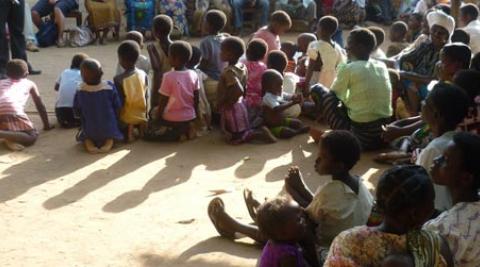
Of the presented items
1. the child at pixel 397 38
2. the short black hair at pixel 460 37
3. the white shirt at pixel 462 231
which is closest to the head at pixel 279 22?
the child at pixel 397 38

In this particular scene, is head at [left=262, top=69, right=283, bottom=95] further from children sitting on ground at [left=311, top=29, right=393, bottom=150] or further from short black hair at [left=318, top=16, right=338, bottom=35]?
short black hair at [left=318, top=16, right=338, bottom=35]

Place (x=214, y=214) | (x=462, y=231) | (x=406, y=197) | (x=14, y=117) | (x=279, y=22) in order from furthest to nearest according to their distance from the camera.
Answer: (x=279, y=22), (x=14, y=117), (x=214, y=214), (x=462, y=231), (x=406, y=197)

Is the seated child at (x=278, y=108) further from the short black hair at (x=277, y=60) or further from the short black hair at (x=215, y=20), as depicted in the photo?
the short black hair at (x=215, y=20)

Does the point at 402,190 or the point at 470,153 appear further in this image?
the point at 470,153

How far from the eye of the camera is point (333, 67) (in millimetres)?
6184

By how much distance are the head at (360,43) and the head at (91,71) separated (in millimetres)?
1961

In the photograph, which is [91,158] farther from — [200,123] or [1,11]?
[1,11]

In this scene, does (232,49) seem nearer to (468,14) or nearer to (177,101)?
(177,101)

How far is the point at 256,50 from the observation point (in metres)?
5.88

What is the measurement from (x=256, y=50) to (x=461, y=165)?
3.47 metres

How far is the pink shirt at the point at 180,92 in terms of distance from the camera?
549cm

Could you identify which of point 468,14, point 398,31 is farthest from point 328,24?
point 468,14

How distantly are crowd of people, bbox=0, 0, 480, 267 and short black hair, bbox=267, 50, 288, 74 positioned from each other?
0.01 metres

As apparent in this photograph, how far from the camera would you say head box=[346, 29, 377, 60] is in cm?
506
